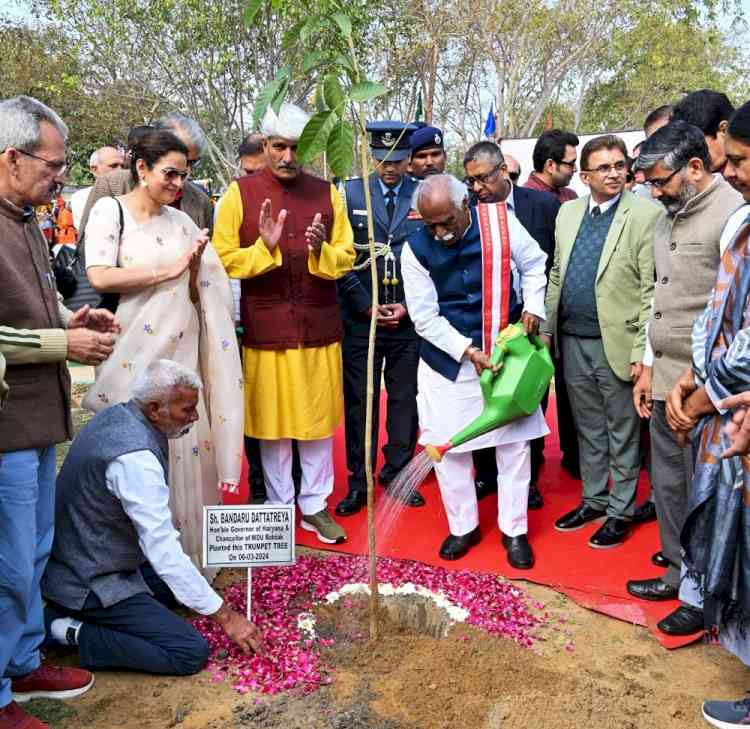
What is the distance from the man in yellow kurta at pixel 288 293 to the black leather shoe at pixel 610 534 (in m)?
1.31

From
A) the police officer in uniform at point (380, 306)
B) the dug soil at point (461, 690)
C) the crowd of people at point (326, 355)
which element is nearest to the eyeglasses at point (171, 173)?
the crowd of people at point (326, 355)

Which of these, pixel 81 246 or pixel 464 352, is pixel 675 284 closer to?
pixel 464 352

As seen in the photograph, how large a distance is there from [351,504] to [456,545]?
81cm

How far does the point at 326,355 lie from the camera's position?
4.36m

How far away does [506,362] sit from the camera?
3.79m

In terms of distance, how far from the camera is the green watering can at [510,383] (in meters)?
3.71

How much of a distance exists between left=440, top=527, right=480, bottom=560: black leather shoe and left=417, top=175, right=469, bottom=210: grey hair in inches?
64.8

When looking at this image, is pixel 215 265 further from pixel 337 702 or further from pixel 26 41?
pixel 26 41

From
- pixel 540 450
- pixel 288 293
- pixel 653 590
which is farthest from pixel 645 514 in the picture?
pixel 288 293

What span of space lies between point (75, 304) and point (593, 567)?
269cm

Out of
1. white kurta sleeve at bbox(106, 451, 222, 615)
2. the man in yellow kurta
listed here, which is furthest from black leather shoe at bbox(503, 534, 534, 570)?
white kurta sleeve at bbox(106, 451, 222, 615)

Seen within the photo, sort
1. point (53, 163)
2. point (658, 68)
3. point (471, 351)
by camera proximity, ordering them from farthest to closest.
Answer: point (658, 68)
point (471, 351)
point (53, 163)

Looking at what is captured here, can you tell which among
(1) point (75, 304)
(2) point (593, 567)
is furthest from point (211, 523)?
(2) point (593, 567)

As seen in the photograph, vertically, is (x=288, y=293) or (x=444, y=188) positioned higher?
(x=444, y=188)
